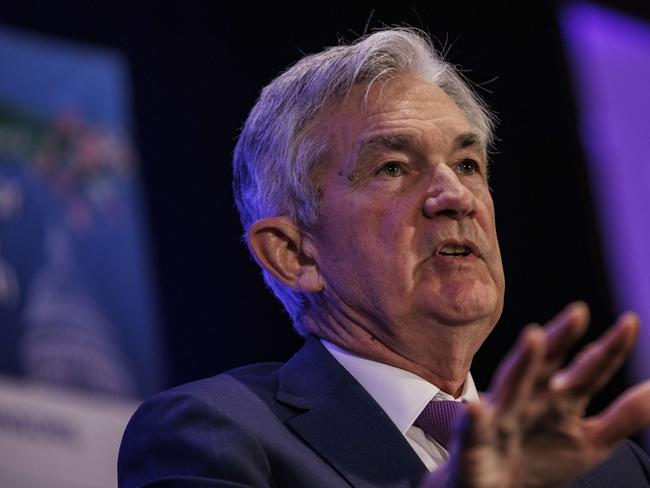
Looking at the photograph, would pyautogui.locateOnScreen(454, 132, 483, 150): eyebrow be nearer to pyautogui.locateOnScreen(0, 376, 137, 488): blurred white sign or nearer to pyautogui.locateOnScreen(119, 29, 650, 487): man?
pyautogui.locateOnScreen(119, 29, 650, 487): man

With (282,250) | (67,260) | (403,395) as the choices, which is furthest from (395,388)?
(67,260)

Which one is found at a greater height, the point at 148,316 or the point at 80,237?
the point at 80,237

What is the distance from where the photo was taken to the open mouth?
1.84 meters

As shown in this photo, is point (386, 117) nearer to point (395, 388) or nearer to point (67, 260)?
point (395, 388)

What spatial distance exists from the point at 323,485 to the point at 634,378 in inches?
114

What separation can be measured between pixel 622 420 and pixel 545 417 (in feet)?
0.36

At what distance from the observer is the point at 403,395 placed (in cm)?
178

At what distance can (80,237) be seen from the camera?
334cm

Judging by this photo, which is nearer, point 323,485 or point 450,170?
point 323,485

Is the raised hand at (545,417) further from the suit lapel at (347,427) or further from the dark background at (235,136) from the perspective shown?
the dark background at (235,136)

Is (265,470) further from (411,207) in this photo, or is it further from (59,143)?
(59,143)

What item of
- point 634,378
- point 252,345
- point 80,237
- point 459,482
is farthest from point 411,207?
point 634,378

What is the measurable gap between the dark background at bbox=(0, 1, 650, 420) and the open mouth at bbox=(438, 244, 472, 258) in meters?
1.83

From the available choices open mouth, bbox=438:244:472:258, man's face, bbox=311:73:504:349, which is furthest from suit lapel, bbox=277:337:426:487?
open mouth, bbox=438:244:472:258
